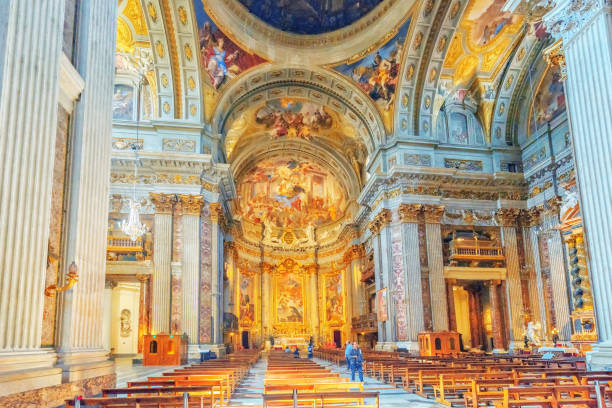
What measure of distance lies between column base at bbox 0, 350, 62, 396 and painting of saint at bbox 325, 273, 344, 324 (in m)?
30.9

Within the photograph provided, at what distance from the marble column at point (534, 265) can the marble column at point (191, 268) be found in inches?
559

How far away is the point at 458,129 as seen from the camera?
25625 mm

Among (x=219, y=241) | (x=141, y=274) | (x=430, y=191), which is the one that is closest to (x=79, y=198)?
(x=141, y=274)

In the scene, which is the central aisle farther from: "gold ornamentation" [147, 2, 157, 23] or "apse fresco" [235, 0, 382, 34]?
"apse fresco" [235, 0, 382, 34]

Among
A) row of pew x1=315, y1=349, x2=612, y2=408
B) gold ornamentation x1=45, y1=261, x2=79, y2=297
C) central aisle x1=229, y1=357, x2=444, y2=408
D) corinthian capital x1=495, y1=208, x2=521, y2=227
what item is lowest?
central aisle x1=229, y1=357, x2=444, y2=408

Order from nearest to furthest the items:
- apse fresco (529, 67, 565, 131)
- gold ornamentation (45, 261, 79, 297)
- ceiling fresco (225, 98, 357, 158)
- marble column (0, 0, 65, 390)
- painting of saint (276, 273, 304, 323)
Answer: marble column (0, 0, 65, 390) → gold ornamentation (45, 261, 79, 297) → apse fresco (529, 67, 565, 131) → ceiling fresco (225, 98, 357, 158) → painting of saint (276, 273, 304, 323)

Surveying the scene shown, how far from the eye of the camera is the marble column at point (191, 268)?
20.2 m

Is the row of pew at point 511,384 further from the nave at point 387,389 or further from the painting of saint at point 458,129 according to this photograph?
the painting of saint at point 458,129

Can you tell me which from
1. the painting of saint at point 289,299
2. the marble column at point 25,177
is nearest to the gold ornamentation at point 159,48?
the marble column at point 25,177

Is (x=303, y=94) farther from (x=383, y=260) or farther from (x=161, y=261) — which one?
(x=161, y=261)

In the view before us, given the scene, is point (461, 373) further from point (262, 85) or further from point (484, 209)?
point (262, 85)

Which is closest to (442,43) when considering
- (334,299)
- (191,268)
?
(191,268)

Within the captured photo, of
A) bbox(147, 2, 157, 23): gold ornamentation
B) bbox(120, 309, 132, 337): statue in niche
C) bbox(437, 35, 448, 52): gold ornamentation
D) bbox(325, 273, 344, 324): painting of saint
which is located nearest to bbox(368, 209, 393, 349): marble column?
bbox(437, 35, 448, 52): gold ornamentation

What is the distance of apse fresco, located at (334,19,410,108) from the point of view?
23.4 metres
